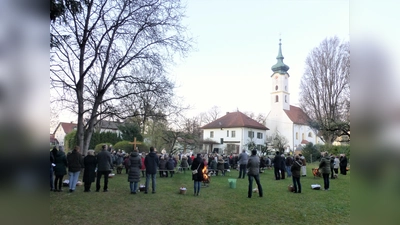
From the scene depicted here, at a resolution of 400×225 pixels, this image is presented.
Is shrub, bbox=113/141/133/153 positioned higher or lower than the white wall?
lower

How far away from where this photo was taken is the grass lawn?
239 inches

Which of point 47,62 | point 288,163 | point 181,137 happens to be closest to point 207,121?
point 181,137

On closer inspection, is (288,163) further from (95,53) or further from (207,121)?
(207,121)

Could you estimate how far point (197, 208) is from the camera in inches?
290

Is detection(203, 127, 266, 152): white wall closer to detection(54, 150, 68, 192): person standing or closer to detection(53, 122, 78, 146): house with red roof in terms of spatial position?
detection(53, 122, 78, 146): house with red roof

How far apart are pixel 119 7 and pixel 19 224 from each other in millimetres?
11095

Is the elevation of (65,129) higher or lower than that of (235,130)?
lower

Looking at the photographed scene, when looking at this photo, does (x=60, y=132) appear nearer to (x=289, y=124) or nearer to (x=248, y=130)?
(x=289, y=124)

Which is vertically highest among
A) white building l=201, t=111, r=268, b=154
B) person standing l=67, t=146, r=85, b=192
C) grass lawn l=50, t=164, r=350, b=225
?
white building l=201, t=111, r=268, b=154

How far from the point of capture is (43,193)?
1.46 meters

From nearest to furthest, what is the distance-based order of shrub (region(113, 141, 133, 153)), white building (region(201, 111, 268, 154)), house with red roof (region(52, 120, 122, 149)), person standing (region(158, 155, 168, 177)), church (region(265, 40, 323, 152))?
house with red roof (region(52, 120, 122, 149))
person standing (region(158, 155, 168, 177))
shrub (region(113, 141, 133, 153))
church (region(265, 40, 323, 152))
white building (region(201, 111, 268, 154))

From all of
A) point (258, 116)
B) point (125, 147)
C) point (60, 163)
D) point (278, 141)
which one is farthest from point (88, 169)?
point (258, 116)

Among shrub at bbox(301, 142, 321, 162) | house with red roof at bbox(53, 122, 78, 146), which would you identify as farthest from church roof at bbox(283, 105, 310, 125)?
house with red roof at bbox(53, 122, 78, 146)

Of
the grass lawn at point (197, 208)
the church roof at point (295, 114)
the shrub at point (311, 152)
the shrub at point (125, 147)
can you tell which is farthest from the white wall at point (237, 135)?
the grass lawn at point (197, 208)
